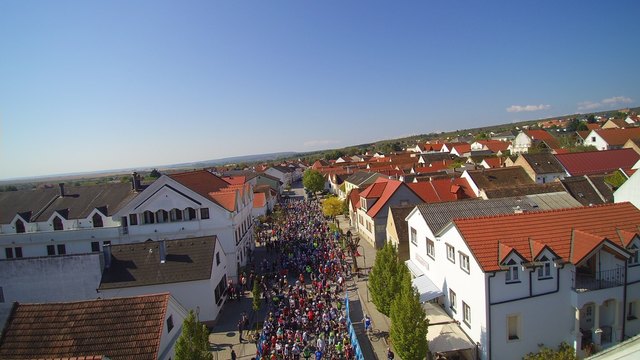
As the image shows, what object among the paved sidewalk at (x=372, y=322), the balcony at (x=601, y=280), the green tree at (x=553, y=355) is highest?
the balcony at (x=601, y=280)

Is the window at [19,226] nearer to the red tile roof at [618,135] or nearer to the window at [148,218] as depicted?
the window at [148,218]

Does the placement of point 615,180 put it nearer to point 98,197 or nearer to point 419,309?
point 419,309

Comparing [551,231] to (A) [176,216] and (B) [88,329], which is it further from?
(A) [176,216]

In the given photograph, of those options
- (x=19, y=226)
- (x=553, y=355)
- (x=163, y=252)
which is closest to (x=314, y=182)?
(x=19, y=226)

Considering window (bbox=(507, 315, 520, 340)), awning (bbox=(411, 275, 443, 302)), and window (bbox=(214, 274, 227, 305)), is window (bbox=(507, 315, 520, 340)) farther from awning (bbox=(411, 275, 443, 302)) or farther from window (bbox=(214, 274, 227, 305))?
window (bbox=(214, 274, 227, 305))

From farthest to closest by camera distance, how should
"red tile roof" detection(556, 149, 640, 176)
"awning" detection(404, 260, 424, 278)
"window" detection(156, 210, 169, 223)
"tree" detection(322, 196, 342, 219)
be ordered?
"tree" detection(322, 196, 342, 219)
"red tile roof" detection(556, 149, 640, 176)
"window" detection(156, 210, 169, 223)
"awning" detection(404, 260, 424, 278)

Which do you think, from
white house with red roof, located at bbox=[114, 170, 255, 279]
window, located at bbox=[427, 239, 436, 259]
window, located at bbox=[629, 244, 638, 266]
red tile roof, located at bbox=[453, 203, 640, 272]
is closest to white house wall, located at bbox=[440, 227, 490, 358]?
window, located at bbox=[427, 239, 436, 259]

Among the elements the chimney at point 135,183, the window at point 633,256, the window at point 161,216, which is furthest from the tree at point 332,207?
the window at point 633,256
